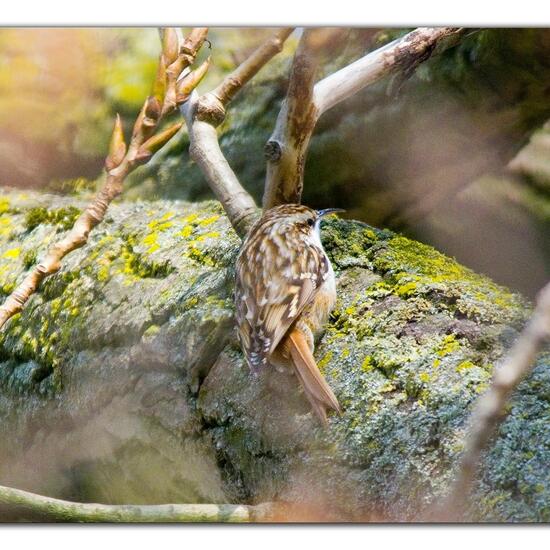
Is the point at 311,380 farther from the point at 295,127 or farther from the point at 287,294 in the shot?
the point at 295,127

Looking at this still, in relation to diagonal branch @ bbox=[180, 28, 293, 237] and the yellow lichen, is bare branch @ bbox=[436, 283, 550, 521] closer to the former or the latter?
diagonal branch @ bbox=[180, 28, 293, 237]

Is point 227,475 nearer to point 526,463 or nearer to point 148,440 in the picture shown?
point 148,440

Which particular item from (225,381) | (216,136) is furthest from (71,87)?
(225,381)

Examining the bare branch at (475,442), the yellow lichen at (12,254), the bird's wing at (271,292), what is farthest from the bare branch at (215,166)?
the bare branch at (475,442)
